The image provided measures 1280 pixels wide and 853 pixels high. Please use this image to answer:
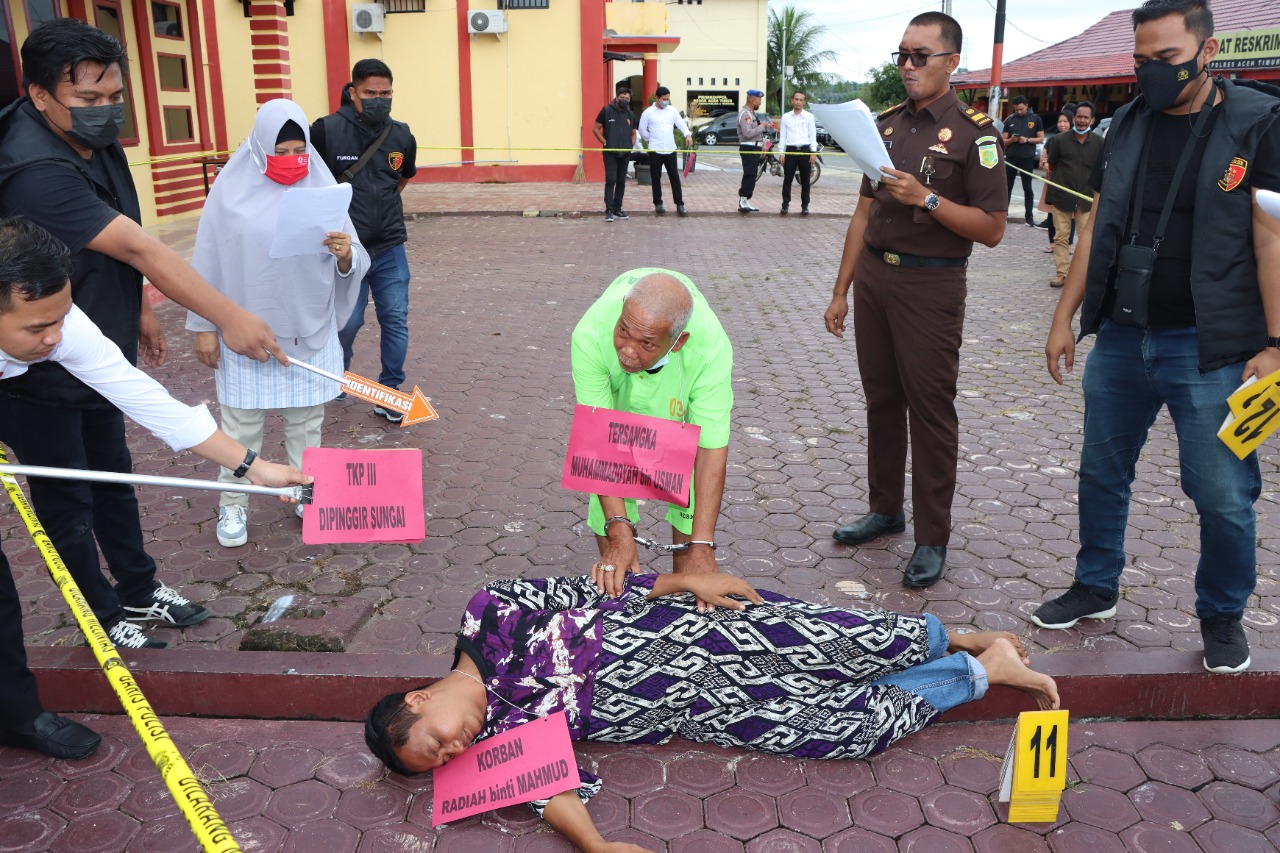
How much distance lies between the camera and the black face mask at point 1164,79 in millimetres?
3086

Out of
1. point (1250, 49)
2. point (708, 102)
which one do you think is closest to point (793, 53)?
point (708, 102)

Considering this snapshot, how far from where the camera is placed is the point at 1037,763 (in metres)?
2.76

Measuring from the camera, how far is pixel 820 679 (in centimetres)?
306

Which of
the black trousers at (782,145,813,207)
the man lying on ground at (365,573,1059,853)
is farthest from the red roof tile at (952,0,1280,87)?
the man lying on ground at (365,573,1059,853)

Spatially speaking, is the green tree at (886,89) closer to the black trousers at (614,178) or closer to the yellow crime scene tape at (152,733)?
the black trousers at (614,178)

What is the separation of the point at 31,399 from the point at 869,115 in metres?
2.99

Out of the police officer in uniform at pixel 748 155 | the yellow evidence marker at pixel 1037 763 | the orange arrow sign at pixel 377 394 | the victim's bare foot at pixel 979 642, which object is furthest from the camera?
the police officer in uniform at pixel 748 155

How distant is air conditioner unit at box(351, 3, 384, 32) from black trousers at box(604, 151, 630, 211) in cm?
731

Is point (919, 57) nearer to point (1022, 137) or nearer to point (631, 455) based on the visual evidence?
point (631, 455)

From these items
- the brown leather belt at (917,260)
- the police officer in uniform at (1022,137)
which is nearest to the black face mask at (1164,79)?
the brown leather belt at (917,260)

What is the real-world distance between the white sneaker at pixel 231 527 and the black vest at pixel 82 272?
1095 mm

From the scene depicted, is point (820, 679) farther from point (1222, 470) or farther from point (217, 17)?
point (217, 17)

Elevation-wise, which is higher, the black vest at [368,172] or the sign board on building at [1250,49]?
the sign board on building at [1250,49]

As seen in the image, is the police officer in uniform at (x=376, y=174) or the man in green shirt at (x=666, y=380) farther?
the police officer in uniform at (x=376, y=174)
